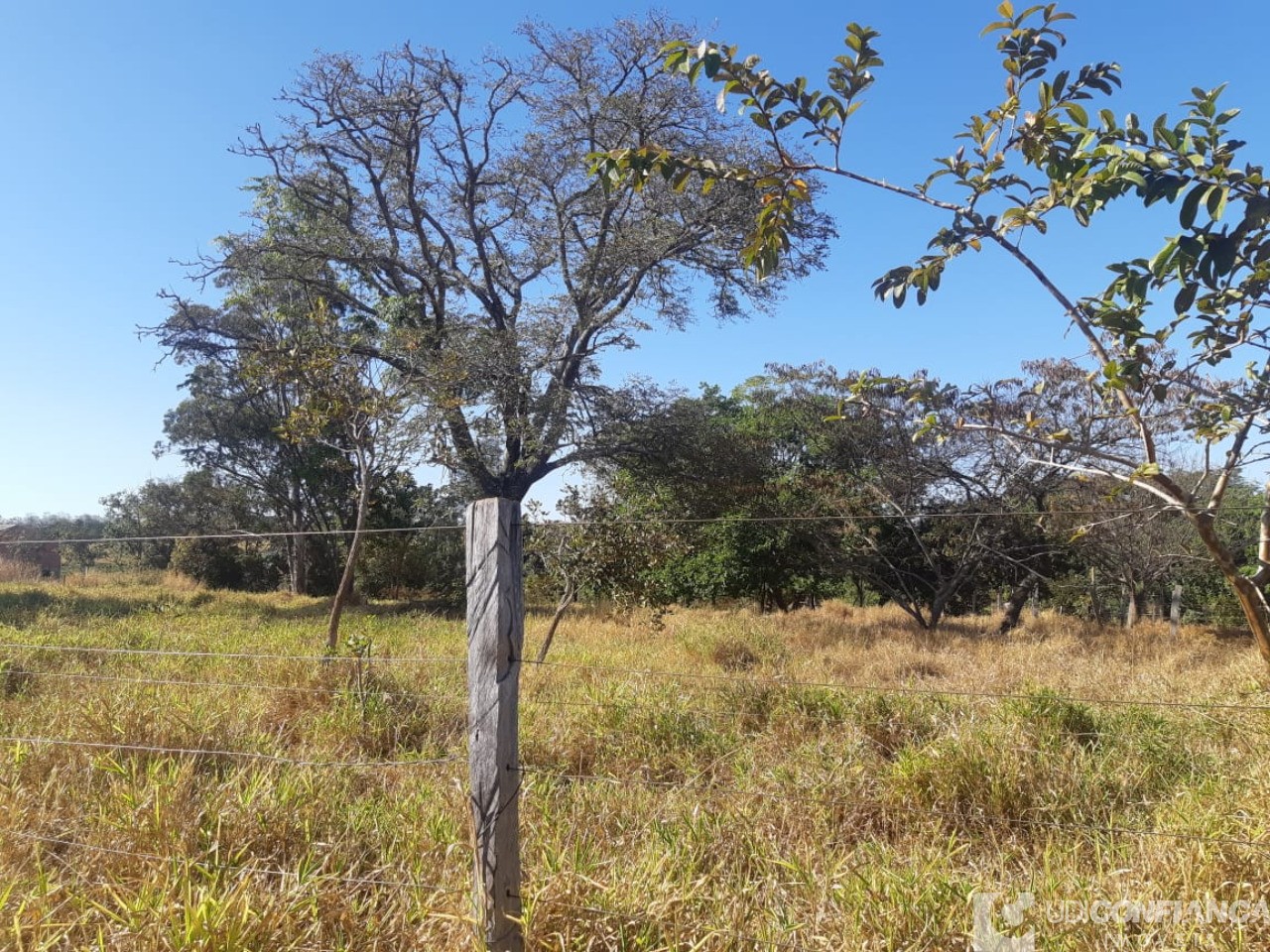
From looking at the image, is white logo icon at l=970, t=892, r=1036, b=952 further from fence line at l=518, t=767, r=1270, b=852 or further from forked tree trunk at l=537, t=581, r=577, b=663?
forked tree trunk at l=537, t=581, r=577, b=663

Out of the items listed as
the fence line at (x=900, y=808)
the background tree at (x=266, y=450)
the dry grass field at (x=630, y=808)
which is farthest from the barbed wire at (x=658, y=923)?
the background tree at (x=266, y=450)

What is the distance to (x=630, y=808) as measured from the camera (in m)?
3.85

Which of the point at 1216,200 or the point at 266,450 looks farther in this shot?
the point at 266,450

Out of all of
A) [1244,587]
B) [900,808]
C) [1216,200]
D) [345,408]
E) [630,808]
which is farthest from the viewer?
[345,408]

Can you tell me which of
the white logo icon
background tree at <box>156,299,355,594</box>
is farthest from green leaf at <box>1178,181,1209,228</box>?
background tree at <box>156,299,355,594</box>

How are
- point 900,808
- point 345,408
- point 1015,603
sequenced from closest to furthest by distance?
1. point 900,808
2. point 345,408
3. point 1015,603

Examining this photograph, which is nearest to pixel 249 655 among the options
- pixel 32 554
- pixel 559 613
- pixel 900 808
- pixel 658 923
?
pixel 658 923

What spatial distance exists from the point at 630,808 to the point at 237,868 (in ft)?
5.54

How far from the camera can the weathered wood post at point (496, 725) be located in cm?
244

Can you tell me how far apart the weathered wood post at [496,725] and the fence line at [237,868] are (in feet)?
0.92

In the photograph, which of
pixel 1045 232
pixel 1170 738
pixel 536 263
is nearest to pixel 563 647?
pixel 1170 738

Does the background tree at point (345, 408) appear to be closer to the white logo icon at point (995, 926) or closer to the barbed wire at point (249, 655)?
the barbed wire at point (249, 655)

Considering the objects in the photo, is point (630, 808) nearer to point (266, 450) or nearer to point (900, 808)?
point (900, 808)

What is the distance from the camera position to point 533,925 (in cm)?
256
